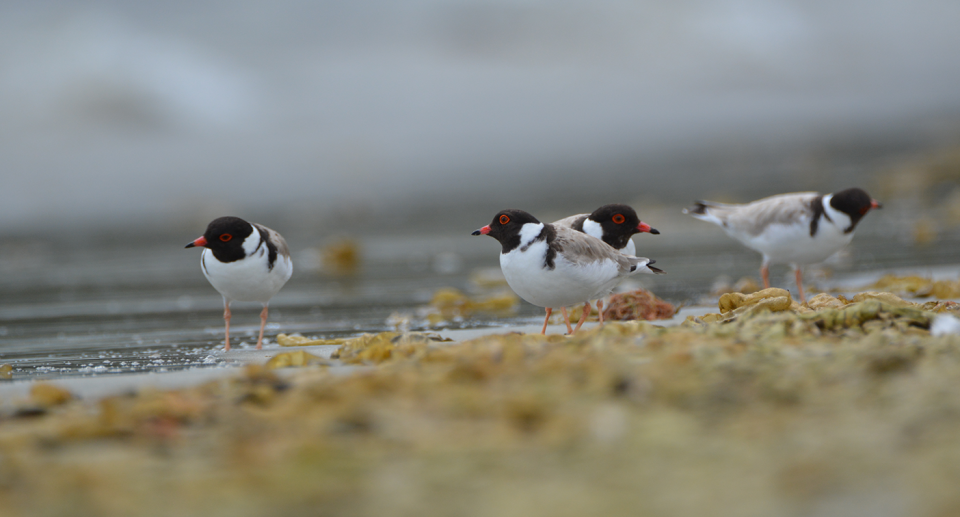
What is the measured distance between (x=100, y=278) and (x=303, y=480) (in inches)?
323

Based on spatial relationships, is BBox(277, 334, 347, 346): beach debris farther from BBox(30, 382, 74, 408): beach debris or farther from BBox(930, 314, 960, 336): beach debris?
BBox(930, 314, 960, 336): beach debris

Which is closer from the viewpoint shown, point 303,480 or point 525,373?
point 303,480

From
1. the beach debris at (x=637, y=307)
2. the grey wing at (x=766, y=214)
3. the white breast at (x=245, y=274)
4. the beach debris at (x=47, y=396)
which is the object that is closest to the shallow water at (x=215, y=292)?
the white breast at (x=245, y=274)

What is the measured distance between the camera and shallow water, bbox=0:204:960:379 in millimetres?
5879

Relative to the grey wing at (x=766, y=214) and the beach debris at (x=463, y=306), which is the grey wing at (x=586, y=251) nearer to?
the beach debris at (x=463, y=306)

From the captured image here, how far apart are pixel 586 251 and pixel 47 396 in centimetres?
304

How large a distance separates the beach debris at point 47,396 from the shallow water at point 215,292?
1.07 metres

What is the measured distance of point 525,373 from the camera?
135 inches

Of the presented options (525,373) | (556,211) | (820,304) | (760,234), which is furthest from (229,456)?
(556,211)

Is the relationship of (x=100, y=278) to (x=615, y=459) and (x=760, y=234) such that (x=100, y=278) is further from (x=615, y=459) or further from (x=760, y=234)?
(x=615, y=459)

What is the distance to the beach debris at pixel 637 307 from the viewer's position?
6184 millimetres

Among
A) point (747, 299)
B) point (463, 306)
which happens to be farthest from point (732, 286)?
point (463, 306)

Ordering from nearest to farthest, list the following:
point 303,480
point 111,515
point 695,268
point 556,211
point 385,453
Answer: point 111,515, point 303,480, point 385,453, point 695,268, point 556,211

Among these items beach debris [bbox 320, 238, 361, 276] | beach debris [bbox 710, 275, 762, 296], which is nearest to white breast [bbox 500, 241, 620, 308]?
beach debris [bbox 710, 275, 762, 296]
